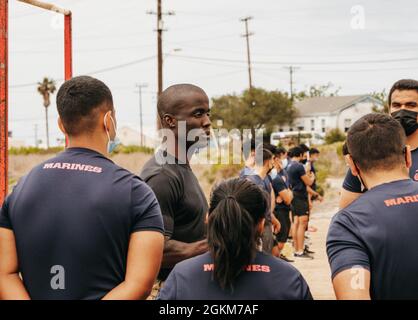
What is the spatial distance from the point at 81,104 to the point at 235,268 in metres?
1.10

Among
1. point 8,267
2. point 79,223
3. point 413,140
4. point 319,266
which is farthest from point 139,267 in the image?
point 319,266

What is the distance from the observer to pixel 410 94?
4895 millimetres

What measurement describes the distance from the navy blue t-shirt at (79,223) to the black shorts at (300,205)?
9.31 m

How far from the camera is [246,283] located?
2.75 metres

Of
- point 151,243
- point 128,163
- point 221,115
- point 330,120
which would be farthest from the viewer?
point 330,120

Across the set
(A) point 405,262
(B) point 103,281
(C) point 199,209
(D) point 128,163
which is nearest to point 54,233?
(B) point 103,281

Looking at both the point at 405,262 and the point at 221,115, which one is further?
the point at 221,115

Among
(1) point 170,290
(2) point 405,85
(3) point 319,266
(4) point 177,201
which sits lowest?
(3) point 319,266

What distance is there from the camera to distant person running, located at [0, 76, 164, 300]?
290cm

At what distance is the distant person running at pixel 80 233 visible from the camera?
290 centimetres

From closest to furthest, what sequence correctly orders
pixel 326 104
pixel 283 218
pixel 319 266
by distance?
pixel 283 218, pixel 319 266, pixel 326 104

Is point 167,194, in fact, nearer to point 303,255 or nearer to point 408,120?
point 408,120
